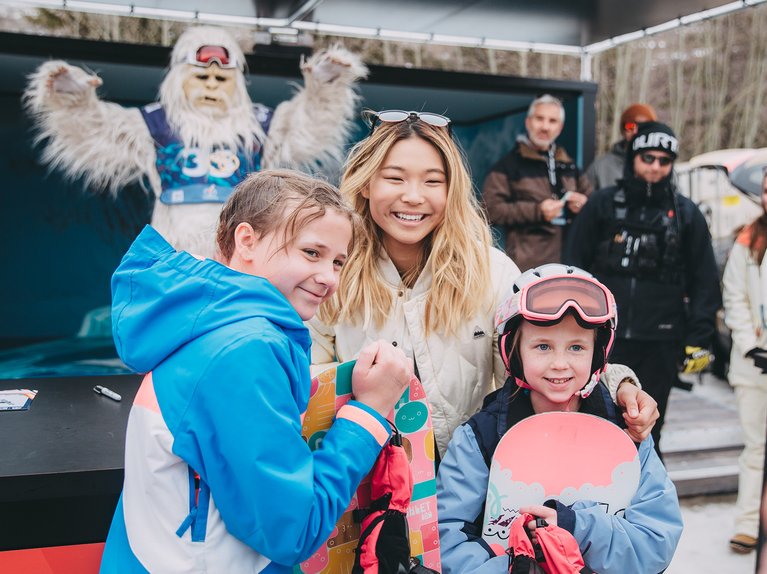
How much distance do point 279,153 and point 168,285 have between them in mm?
2927

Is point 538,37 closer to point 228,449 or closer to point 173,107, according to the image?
point 173,107

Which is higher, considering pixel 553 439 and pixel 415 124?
pixel 415 124

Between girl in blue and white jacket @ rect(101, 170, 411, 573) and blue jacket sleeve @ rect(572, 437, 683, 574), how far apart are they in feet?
1.56

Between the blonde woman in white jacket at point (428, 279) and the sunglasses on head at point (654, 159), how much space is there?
200cm

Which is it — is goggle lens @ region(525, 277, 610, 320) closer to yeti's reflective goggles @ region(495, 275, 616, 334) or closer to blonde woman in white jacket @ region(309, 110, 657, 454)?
yeti's reflective goggles @ region(495, 275, 616, 334)

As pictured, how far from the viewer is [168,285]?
113 cm

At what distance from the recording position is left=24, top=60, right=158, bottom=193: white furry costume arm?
139 inches

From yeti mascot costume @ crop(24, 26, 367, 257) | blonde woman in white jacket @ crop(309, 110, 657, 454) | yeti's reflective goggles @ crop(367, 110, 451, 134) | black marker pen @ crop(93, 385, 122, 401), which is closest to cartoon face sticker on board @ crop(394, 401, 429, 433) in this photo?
blonde woman in white jacket @ crop(309, 110, 657, 454)

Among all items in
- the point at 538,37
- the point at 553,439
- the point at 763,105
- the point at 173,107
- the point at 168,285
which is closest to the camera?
the point at 168,285

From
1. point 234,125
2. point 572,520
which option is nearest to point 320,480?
point 572,520

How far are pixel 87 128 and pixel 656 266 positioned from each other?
2.96 metres

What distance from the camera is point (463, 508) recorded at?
1467mm

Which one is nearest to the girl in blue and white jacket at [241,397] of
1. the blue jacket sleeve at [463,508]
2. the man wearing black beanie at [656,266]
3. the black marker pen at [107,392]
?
the blue jacket sleeve at [463,508]

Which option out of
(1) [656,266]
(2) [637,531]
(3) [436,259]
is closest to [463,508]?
(2) [637,531]
